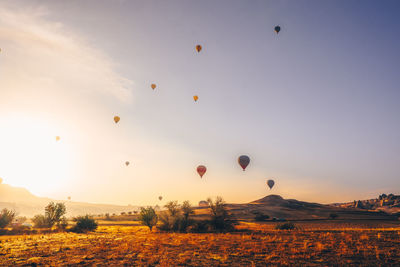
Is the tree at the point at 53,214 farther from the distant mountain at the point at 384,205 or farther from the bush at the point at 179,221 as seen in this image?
the distant mountain at the point at 384,205

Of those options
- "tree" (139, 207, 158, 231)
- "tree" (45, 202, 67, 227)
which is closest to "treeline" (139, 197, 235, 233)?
"tree" (139, 207, 158, 231)

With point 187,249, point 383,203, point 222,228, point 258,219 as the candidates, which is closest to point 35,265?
point 187,249

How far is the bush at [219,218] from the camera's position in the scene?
2819 centimetres

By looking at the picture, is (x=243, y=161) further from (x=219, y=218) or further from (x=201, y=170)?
(x=219, y=218)

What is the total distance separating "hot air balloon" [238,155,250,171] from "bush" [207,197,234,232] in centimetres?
2108

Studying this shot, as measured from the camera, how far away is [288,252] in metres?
14.0

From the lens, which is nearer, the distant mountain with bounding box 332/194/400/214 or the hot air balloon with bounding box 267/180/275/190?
the hot air balloon with bounding box 267/180/275/190

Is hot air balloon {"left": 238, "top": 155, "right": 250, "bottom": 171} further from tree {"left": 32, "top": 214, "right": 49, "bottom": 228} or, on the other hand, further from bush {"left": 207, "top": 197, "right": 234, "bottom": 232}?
tree {"left": 32, "top": 214, "right": 49, "bottom": 228}

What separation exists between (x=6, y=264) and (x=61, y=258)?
245 cm

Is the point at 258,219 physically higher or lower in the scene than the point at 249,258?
lower

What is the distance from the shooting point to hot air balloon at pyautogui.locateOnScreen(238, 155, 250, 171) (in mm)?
52000

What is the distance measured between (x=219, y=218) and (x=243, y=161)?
80.6 feet

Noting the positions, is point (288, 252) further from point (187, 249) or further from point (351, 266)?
point (187, 249)

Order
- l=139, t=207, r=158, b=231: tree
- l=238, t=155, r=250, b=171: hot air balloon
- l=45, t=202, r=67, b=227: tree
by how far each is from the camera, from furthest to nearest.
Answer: l=238, t=155, r=250, b=171: hot air balloon
l=45, t=202, r=67, b=227: tree
l=139, t=207, r=158, b=231: tree
